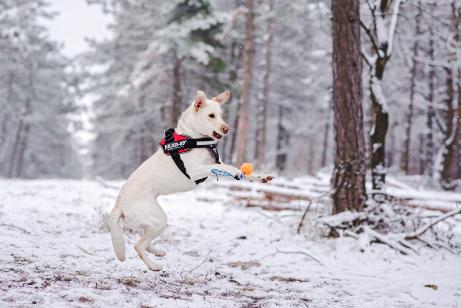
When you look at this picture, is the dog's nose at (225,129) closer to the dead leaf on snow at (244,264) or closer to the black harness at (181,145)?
the black harness at (181,145)

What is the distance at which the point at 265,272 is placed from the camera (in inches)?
193

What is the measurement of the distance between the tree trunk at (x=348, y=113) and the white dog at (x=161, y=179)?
294cm

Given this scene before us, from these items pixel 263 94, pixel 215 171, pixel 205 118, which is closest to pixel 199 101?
pixel 205 118

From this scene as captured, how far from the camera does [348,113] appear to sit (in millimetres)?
6387

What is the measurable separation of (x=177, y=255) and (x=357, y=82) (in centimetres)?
373

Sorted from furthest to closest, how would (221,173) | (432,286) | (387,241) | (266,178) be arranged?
(387,241), (432,286), (221,173), (266,178)

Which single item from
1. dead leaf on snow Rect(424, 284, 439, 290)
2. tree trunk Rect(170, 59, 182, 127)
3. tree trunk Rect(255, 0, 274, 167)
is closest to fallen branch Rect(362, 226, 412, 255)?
dead leaf on snow Rect(424, 284, 439, 290)

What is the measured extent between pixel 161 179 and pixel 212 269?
1365 mm

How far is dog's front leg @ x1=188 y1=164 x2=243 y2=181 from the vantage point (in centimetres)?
386

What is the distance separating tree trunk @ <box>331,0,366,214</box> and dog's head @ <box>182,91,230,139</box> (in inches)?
117

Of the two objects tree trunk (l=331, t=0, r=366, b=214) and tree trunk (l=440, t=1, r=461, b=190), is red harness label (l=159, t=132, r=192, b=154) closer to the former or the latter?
tree trunk (l=331, t=0, r=366, b=214)

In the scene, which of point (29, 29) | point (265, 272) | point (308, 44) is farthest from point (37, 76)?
point (265, 272)

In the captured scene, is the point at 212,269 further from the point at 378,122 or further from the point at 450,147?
the point at 450,147

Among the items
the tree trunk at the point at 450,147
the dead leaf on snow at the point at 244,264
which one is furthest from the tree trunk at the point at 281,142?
the dead leaf on snow at the point at 244,264
